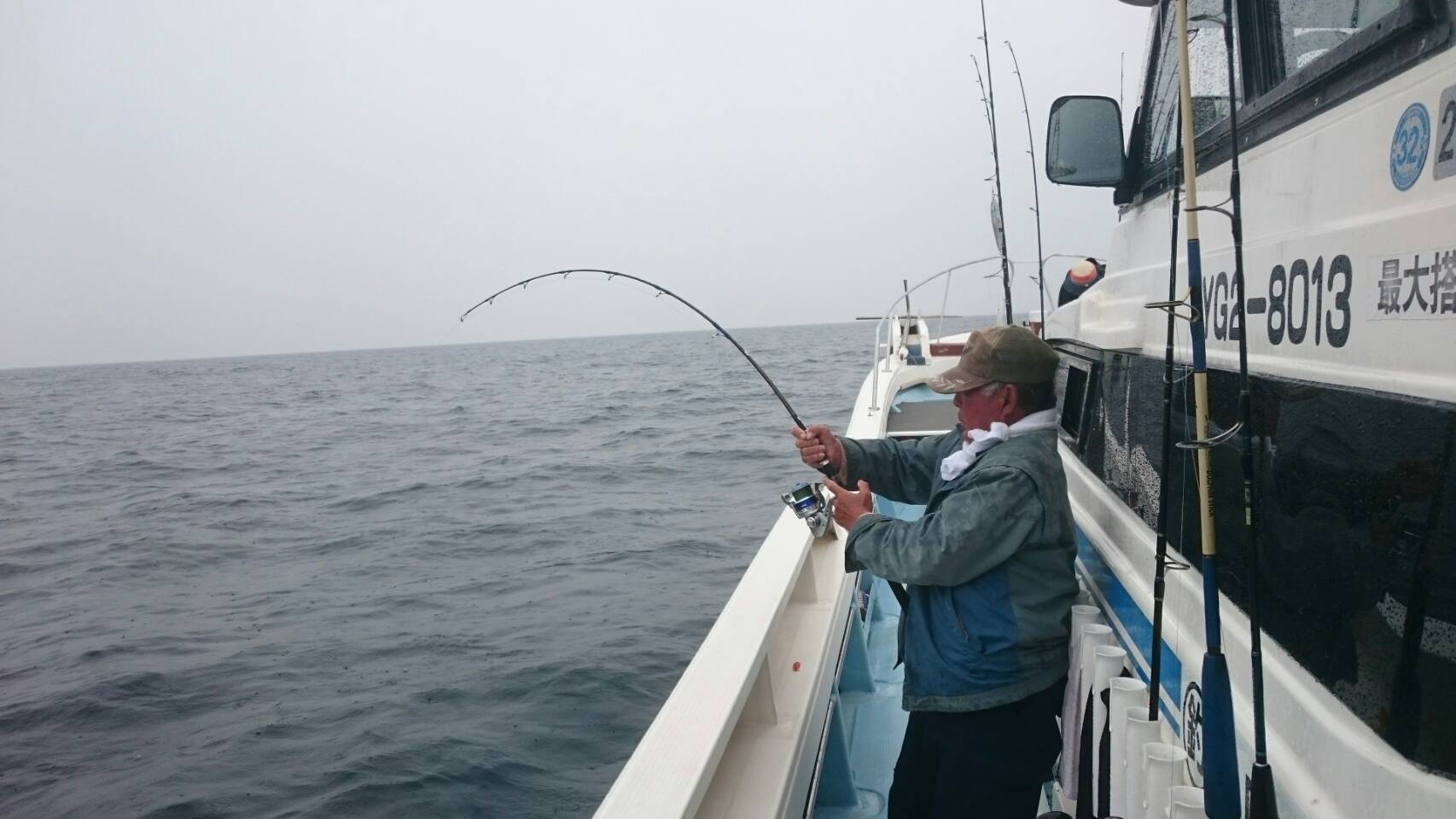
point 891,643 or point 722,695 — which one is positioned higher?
point 722,695

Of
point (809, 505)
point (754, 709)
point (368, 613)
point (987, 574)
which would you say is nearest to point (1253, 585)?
point (987, 574)

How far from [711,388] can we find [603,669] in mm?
24783

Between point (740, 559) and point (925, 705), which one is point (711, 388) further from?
point (925, 705)

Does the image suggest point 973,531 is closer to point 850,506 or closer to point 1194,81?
point 850,506

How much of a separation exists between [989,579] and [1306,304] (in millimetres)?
950

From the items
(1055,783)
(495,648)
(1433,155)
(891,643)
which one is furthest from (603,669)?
(1433,155)

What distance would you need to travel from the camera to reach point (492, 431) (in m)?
22.5

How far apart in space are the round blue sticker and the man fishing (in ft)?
3.30

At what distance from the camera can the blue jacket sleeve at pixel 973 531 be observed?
2.00 metres

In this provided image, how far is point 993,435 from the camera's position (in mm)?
2170

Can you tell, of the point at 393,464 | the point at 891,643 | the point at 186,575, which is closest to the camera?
the point at 891,643

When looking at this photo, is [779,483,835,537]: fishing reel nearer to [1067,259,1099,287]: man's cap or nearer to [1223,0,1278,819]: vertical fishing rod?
[1223,0,1278,819]: vertical fishing rod

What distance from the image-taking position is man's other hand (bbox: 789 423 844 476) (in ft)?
8.95

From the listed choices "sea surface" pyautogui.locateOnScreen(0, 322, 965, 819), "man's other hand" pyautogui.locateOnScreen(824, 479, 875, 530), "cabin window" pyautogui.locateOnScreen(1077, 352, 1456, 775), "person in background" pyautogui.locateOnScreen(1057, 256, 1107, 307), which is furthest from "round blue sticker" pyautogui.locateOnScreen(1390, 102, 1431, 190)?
"sea surface" pyautogui.locateOnScreen(0, 322, 965, 819)
